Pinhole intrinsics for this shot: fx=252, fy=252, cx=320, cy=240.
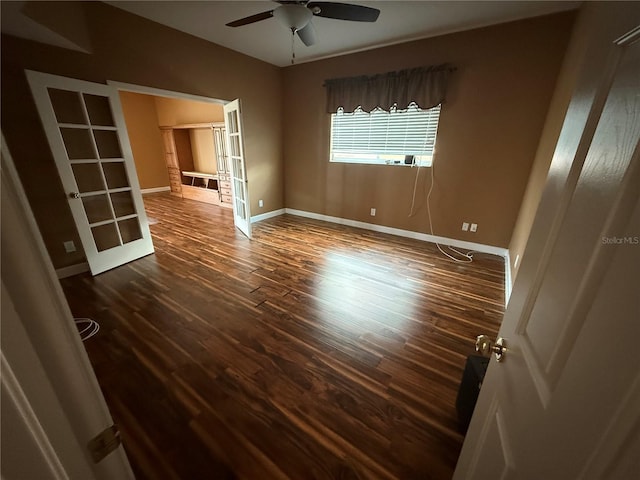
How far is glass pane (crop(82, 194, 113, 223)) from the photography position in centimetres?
273

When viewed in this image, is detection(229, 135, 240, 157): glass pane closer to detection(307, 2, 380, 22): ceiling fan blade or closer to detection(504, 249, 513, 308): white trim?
detection(307, 2, 380, 22): ceiling fan blade

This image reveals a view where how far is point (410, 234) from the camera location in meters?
4.12

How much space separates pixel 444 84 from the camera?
3250 millimetres

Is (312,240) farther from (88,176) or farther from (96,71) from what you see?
(96,71)

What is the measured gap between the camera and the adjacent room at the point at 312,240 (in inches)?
19.7

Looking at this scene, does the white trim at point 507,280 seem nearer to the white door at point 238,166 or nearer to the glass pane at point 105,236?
the white door at point 238,166

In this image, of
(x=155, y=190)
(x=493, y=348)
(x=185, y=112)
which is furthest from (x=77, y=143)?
(x=155, y=190)

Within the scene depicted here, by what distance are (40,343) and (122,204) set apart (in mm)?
3245

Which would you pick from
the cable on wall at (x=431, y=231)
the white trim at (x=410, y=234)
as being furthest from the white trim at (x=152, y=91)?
the cable on wall at (x=431, y=231)

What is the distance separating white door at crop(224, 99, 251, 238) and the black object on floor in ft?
10.9

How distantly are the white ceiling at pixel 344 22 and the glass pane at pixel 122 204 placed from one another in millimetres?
1930

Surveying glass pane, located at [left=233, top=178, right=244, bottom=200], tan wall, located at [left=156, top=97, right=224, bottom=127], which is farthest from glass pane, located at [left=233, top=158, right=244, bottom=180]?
tan wall, located at [left=156, top=97, right=224, bottom=127]

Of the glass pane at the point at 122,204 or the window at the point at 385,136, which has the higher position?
the window at the point at 385,136

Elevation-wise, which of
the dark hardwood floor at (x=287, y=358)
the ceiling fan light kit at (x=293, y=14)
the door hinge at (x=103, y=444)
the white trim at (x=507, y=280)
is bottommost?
the dark hardwood floor at (x=287, y=358)
